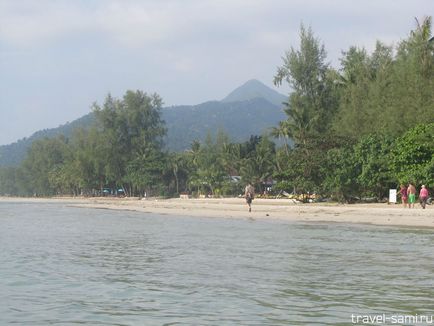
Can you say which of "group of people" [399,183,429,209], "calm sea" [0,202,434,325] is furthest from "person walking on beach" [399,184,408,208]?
"calm sea" [0,202,434,325]

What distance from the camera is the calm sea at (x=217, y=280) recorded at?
8555 mm

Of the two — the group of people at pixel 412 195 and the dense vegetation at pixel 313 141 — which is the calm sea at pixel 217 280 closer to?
the group of people at pixel 412 195

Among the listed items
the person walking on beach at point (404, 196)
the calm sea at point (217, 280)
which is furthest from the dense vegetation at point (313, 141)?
the calm sea at point (217, 280)

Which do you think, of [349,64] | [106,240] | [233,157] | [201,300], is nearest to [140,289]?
[201,300]

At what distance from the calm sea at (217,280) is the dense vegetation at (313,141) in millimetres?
17792

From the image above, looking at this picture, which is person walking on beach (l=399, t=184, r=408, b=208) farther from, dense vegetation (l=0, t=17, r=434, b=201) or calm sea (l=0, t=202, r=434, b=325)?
calm sea (l=0, t=202, r=434, b=325)

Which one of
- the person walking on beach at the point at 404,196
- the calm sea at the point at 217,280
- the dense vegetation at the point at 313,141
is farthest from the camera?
the dense vegetation at the point at 313,141

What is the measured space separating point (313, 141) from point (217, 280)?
3123cm

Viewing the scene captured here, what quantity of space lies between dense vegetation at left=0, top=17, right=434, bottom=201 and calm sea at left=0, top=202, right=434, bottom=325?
17792mm

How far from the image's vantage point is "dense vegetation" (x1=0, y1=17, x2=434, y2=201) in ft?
123

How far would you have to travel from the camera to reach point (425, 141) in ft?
112

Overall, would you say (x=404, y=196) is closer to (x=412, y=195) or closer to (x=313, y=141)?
(x=412, y=195)

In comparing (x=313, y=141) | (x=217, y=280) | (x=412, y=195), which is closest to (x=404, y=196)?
(x=412, y=195)

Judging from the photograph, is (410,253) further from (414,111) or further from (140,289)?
(414,111)
